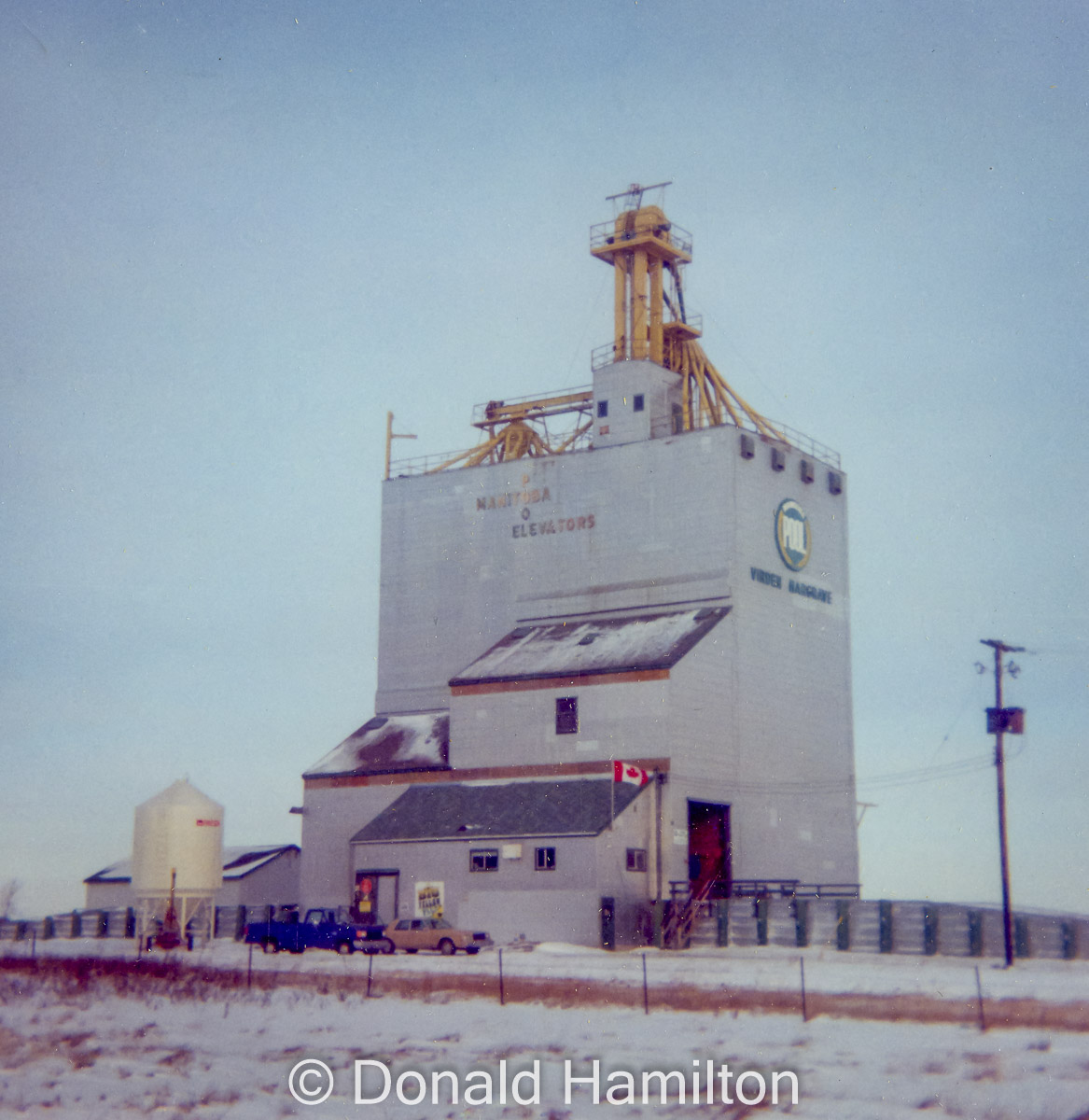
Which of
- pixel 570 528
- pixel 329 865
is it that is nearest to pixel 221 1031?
pixel 329 865

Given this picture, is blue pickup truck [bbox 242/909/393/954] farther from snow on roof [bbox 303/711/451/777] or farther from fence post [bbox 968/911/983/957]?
fence post [bbox 968/911/983/957]

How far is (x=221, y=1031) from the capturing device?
26812mm

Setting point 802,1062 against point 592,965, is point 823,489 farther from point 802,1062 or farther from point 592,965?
point 802,1062

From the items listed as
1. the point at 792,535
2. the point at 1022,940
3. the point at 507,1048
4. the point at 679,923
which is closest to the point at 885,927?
the point at 1022,940

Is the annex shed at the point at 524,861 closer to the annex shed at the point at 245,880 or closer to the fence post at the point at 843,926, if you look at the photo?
the fence post at the point at 843,926

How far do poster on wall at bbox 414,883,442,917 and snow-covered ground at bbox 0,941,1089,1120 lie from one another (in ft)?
55.9

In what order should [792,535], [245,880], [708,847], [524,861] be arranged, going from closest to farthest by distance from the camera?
1. [524,861]
2. [708,847]
3. [792,535]
4. [245,880]

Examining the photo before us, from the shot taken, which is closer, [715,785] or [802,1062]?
[802,1062]

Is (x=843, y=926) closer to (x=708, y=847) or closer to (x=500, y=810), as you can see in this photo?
(x=708, y=847)

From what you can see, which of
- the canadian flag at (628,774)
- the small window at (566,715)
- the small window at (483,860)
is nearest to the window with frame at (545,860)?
the small window at (483,860)

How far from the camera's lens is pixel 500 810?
186ft

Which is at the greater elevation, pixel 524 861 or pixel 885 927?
pixel 524 861

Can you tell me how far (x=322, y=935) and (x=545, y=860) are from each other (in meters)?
8.73

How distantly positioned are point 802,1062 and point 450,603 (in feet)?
163
